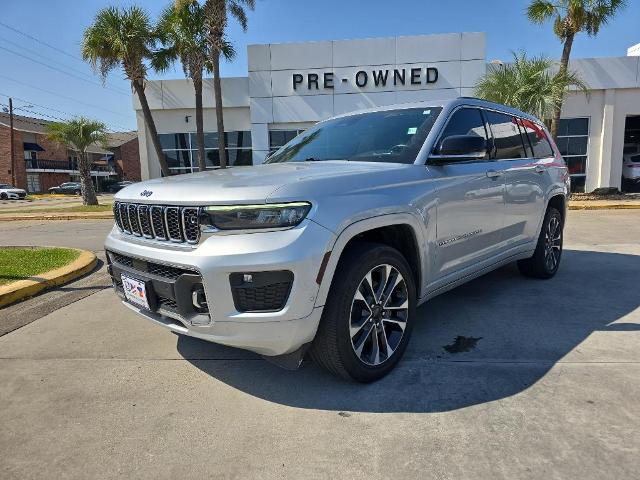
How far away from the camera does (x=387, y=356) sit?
3006 mm

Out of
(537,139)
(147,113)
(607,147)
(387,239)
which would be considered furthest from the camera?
(607,147)

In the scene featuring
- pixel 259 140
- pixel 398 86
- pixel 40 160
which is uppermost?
pixel 398 86

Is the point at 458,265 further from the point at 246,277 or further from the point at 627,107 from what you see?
the point at 627,107

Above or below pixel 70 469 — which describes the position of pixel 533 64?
above

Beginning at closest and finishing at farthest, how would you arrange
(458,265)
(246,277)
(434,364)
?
(246,277) → (434,364) → (458,265)

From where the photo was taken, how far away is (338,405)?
269 centimetres

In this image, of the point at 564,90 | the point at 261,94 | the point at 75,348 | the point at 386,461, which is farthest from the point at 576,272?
the point at 261,94

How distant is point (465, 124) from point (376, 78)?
15917 mm

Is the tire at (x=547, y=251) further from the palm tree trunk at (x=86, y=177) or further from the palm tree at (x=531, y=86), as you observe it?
the palm tree trunk at (x=86, y=177)

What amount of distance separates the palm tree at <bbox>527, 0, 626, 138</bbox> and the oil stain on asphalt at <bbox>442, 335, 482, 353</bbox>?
1417 cm

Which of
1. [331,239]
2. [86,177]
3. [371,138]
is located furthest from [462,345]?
[86,177]

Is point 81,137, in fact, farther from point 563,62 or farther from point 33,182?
point 33,182

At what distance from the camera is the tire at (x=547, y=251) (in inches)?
199

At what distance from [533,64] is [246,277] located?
16.1 m
